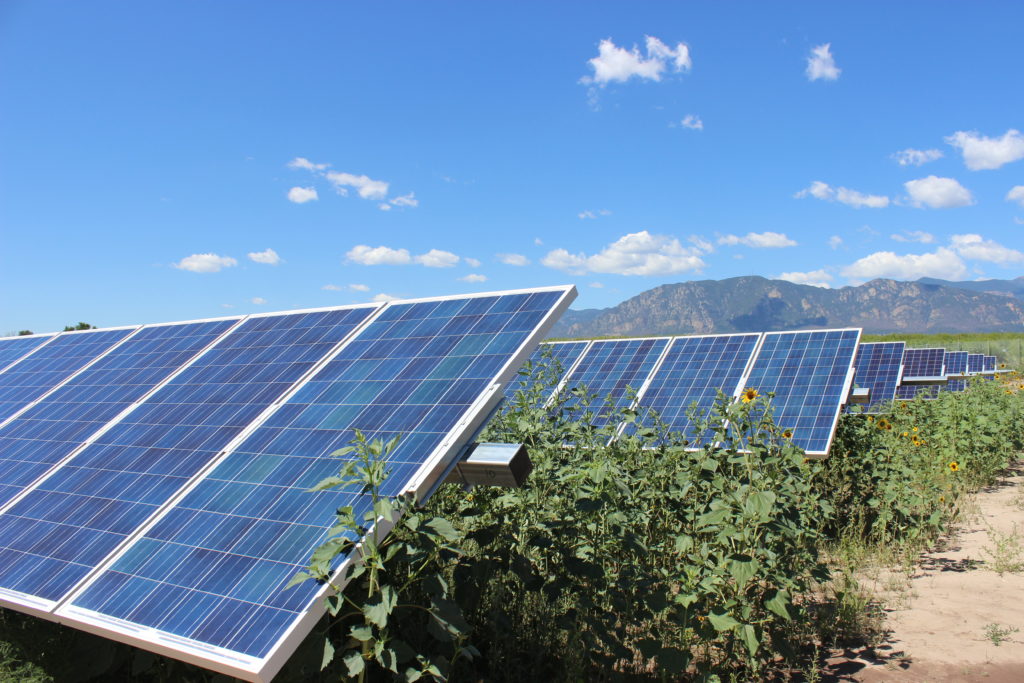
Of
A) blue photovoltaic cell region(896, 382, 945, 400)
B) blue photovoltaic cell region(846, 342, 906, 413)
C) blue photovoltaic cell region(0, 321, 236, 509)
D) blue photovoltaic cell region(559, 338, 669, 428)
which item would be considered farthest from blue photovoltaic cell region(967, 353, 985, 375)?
→ blue photovoltaic cell region(0, 321, 236, 509)

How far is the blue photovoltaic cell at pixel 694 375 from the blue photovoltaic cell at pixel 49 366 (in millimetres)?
9137

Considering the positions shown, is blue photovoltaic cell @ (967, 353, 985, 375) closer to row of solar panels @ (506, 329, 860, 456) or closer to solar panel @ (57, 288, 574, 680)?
row of solar panels @ (506, 329, 860, 456)

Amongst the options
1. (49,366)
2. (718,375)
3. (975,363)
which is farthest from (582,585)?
(975,363)

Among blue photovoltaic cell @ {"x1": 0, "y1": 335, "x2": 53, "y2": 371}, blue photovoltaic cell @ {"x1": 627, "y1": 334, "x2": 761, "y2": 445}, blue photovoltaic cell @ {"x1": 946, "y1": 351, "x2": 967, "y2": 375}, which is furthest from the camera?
blue photovoltaic cell @ {"x1": 946, "y1": 351, "x2": 967, "y2": 375}

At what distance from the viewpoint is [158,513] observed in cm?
436

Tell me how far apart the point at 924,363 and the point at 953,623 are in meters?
23.3

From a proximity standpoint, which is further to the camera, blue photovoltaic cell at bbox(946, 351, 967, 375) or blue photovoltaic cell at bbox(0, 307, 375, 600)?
blue photovoltaic cell at bbox(946, 351, 967, 375)

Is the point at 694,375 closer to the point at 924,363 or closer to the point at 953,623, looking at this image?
the point at 953,623

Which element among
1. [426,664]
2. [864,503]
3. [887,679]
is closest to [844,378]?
[864,503]

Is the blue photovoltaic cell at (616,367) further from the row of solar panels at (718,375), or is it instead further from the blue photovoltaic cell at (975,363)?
the blue photovoltaic cell at (975,363)

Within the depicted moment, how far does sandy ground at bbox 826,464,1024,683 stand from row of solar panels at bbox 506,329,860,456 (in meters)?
2.08

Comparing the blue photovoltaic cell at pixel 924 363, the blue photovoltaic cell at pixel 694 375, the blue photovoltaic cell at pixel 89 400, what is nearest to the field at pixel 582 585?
the blue photovoltaic cell at pixel 89 400

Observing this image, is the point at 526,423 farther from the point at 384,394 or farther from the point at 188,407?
the point at 188,407

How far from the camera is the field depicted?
11.8 feet
